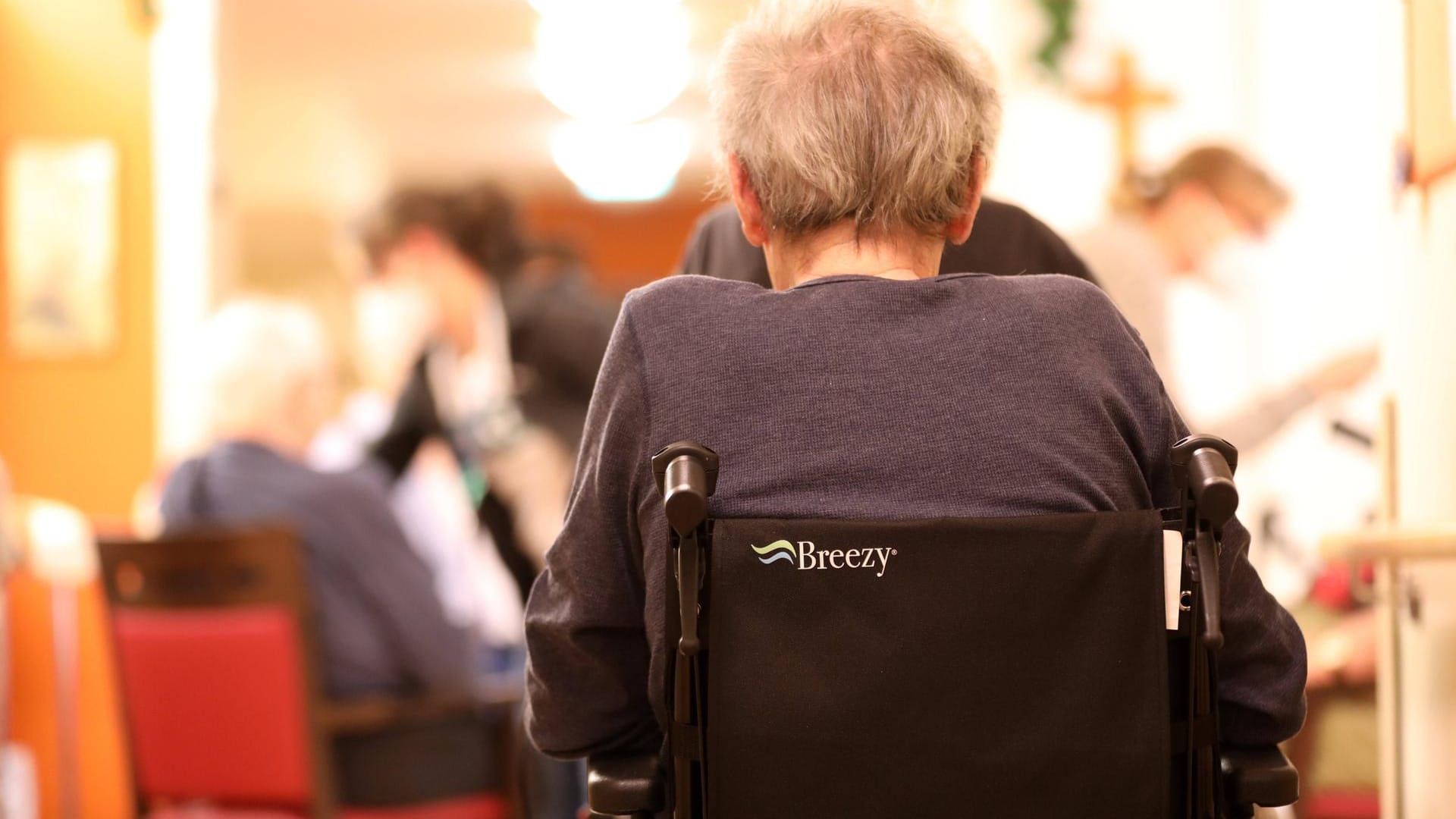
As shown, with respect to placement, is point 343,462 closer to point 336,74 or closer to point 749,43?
point 749,43

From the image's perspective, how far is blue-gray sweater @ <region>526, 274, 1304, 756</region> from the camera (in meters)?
1.07

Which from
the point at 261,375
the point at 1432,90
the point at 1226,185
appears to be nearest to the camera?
the point at 1432,90

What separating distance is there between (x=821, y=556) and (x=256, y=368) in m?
2.03

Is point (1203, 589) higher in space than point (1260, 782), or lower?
higher

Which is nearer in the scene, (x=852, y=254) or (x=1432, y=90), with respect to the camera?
(x=852, y=254)

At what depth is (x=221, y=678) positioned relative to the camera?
2324 millimetres

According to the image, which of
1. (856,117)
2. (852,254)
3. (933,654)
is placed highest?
(856,117)

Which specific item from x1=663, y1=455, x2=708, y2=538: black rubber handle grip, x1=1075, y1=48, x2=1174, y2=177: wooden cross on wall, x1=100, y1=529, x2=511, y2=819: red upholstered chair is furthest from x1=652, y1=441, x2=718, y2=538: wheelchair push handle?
x1=1075, y1=48, x2=1174, y2=177: wooden cross on wall

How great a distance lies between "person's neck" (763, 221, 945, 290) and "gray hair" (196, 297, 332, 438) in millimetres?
1806

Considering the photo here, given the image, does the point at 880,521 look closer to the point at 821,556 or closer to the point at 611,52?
the point at 821,556

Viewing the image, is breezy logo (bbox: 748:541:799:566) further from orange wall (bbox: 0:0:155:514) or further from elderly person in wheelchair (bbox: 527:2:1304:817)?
orange wall (bbox: 0:0:155:514)

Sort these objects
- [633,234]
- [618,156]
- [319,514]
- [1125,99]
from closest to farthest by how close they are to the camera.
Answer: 1. [319,514]
2. [1125,99]
3. [618,156]
4. [633,234]

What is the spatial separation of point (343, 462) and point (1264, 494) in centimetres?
268


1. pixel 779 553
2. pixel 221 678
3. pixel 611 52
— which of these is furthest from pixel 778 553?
pixel 611 52
